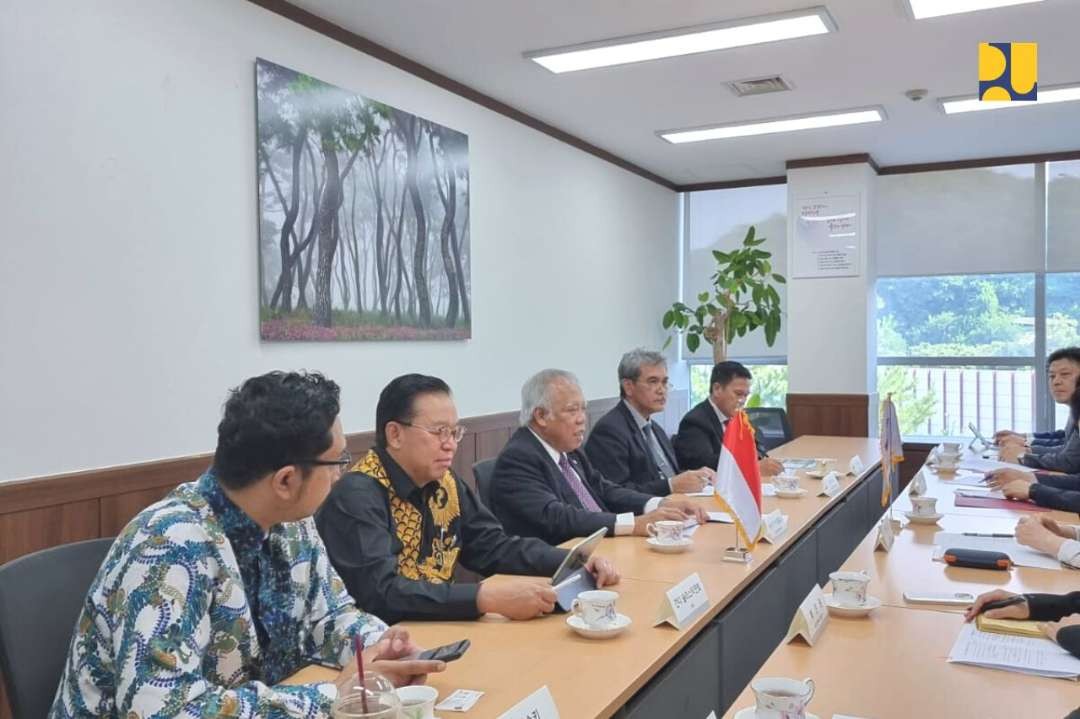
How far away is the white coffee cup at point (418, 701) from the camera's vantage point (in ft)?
4.60

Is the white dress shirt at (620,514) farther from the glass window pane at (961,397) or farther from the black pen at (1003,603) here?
the glass window pane at (961,397)

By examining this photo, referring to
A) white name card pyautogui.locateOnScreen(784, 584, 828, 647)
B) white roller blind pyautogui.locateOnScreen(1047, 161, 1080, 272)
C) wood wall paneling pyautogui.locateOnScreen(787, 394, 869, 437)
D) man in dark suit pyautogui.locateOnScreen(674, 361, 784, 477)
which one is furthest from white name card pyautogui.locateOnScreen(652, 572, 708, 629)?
white roller blind pyautogui.locateOnScreen(1047, 161, 1080, 272)

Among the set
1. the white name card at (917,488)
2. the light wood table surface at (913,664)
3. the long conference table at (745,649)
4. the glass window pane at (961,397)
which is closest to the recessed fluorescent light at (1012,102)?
the glass window pane at (961,397)

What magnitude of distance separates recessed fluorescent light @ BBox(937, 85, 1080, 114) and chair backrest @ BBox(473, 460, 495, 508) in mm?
3888

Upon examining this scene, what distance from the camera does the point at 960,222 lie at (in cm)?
728

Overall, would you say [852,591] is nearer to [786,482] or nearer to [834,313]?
[786,482]

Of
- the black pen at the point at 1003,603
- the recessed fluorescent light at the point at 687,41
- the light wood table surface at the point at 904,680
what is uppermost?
the recessed fluorescent light at the point at 687,41

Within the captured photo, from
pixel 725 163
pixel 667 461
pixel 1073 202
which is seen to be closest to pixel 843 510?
pixel 667 461

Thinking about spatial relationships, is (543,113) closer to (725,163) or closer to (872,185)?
(725,163)

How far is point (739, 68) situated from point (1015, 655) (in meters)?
3.61

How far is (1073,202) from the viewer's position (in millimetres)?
6914

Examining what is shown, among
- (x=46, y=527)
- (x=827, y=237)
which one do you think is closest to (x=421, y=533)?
(x=46, y=527)

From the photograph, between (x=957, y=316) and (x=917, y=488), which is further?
(x=957, y=316)

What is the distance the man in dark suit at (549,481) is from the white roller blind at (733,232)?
4940mm
